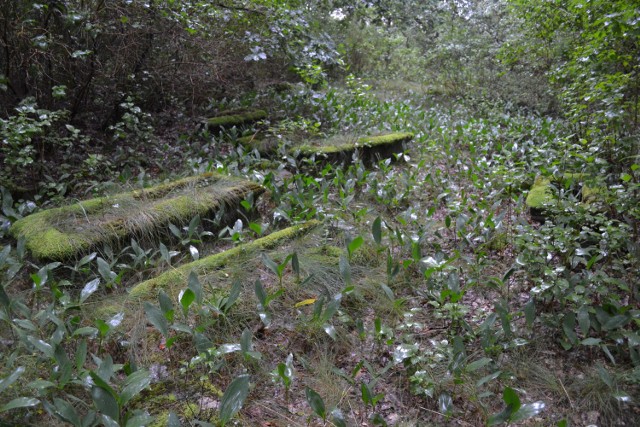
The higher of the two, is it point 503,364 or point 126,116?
point 126,116

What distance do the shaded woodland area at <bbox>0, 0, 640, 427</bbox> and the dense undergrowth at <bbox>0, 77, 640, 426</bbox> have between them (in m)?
Result: 0.02

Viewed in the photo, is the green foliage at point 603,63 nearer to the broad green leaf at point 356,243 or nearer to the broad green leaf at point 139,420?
the broad green leaf at point 356,243

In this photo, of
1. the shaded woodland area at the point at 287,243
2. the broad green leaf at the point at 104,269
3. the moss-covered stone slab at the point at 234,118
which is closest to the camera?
the shaded woodland area at the point at 287,243

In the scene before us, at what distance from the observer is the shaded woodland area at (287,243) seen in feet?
7.57

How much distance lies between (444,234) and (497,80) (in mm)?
8453

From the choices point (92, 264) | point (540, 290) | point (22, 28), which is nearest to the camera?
point (540, 290)

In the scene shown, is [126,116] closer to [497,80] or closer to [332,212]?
[332,212]

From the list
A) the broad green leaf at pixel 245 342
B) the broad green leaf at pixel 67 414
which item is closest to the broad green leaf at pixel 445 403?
the broad green leaf at pixel 245 342

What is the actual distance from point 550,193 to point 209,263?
3.06 metres

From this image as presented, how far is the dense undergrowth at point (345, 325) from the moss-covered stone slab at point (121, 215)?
12 centimetres

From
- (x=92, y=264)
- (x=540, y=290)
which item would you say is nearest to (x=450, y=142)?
(x=540, y=290)

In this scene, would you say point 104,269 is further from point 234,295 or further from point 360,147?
point 360,147

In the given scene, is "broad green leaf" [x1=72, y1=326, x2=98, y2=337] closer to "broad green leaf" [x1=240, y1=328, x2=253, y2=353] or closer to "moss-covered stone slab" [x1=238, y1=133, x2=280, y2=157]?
"broad green leaf" [x1=240, y1=328, x2=253, y2=353]

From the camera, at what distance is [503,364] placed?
262 centimetres
